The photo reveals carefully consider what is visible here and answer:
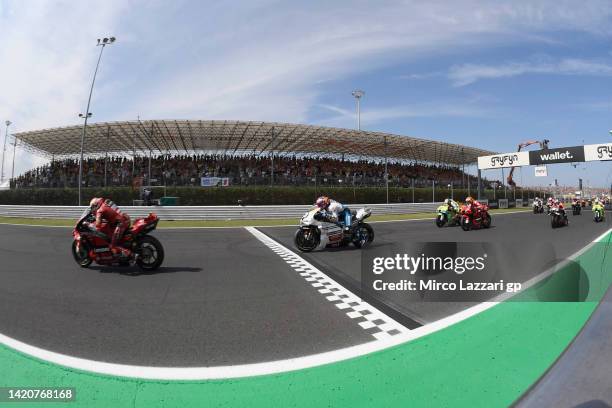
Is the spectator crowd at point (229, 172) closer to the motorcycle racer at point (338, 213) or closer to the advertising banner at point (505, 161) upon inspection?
the advertising banner at point (505, 161)

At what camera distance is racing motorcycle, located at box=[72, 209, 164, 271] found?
6039 millimetres

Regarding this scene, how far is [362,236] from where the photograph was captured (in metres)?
9.19

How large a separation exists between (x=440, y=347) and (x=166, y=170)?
102 feet

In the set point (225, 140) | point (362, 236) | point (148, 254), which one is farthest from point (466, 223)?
point (225, 140)

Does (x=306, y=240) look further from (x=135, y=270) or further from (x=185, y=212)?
(x=185, y=212)

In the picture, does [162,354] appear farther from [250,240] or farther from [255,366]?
[250,240]

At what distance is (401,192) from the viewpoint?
30.0 metres

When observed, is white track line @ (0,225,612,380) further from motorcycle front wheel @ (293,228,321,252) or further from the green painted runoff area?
motorcycle front wheel @ (293,228,321,252)

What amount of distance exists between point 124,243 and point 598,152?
115 feet

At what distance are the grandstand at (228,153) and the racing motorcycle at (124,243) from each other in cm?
1807

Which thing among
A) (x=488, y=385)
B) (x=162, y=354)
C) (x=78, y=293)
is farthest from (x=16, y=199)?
(x=488, y=385)

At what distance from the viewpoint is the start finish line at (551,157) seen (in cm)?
2789

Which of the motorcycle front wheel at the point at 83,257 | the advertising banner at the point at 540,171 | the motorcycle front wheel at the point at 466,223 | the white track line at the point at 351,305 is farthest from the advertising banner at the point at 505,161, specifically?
the motorcycle front wheel at the point at 83,257

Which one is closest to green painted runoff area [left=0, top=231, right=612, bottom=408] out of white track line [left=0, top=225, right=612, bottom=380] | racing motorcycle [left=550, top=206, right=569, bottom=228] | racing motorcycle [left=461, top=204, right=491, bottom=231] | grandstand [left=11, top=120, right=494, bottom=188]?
white track line [left=0, top=225, right=612, bottom=380]
